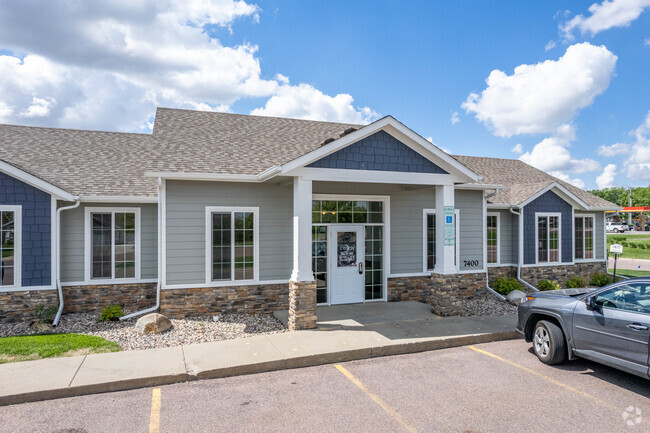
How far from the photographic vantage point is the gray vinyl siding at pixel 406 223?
11.3m

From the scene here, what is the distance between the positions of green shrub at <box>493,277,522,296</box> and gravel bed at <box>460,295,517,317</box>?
1.07ft

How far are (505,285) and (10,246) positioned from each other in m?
13.4

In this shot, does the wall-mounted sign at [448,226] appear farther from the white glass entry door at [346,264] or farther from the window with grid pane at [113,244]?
the window with grid pane at [113,244]

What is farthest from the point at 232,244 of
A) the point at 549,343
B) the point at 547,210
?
the point at 547,210

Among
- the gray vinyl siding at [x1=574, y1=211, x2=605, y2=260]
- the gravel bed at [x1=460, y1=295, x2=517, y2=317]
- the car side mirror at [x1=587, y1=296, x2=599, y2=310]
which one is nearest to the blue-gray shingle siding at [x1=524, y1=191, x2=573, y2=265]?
the gray vinyl siding at [x1=574, y1=211, x2=605, y2=260]

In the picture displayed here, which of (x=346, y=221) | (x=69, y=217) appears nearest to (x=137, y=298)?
(x=69, y=217)

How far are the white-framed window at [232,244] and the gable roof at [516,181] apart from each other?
8.11m

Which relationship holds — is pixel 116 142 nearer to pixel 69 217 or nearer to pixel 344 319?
pixel 69 217

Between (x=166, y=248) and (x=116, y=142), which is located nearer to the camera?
(x=166, y=248)

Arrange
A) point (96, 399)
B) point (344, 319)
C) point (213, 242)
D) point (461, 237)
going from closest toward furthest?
1. point (96, 399)
2. point (344, 319)
3. point (213, 242)
4. point (461, 237)

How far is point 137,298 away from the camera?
1039 cm

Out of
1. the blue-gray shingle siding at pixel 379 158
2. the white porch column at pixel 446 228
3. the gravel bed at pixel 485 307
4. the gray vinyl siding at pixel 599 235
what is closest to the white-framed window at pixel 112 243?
the blue-gray shingle siding at pixel 379 158

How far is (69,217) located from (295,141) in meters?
6.47

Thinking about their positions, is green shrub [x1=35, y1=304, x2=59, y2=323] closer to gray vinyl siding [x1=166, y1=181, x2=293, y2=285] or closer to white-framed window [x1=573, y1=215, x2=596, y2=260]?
gray vinyl siding [x1=166, y1=181, x2=293, y2=285]
